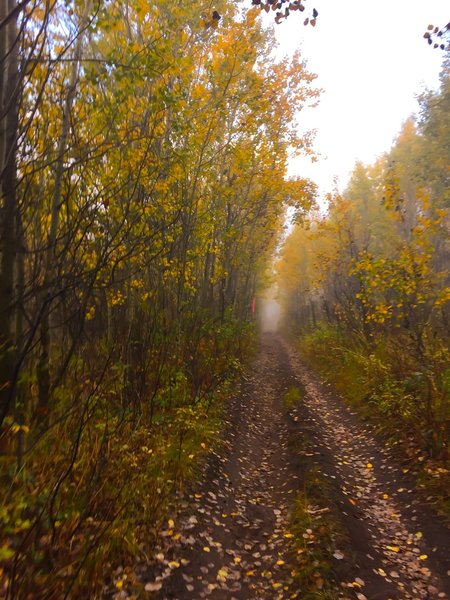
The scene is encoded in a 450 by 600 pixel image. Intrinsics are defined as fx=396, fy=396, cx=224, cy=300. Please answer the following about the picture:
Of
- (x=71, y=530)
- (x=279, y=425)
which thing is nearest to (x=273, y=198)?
(x=279, y=425)

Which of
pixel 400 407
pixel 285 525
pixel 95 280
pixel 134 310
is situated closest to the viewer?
pixel 95 280

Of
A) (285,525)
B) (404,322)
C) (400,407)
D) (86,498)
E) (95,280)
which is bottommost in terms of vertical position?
(285,525)

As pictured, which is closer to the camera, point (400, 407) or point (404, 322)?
point (400, 407)

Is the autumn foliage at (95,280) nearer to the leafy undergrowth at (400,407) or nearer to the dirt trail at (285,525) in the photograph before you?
the dirt trail at (285,525)

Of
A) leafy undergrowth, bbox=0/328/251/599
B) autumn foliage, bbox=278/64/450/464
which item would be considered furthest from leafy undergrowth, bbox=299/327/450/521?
leafy undergrowth, bbox=0/328/251/599

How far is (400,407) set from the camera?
7.93m

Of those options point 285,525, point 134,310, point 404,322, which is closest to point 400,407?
point 404,322

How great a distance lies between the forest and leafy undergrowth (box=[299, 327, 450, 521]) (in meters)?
A: 0.05

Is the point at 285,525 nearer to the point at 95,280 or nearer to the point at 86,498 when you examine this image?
the point at 86,498

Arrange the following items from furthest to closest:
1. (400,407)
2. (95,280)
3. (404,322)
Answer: (404,322) → (400,407) → (95,280)

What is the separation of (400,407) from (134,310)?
18.4 ft

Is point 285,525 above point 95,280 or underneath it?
underneath

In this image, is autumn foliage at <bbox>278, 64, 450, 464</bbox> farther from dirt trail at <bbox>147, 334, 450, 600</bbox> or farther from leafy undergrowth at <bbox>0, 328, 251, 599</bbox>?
leafy undergrowth at <bbox>0, 328, 251, 599</bbox>

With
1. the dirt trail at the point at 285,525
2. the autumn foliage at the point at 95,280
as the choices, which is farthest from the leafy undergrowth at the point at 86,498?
the dirt trail at the point at 285,525
